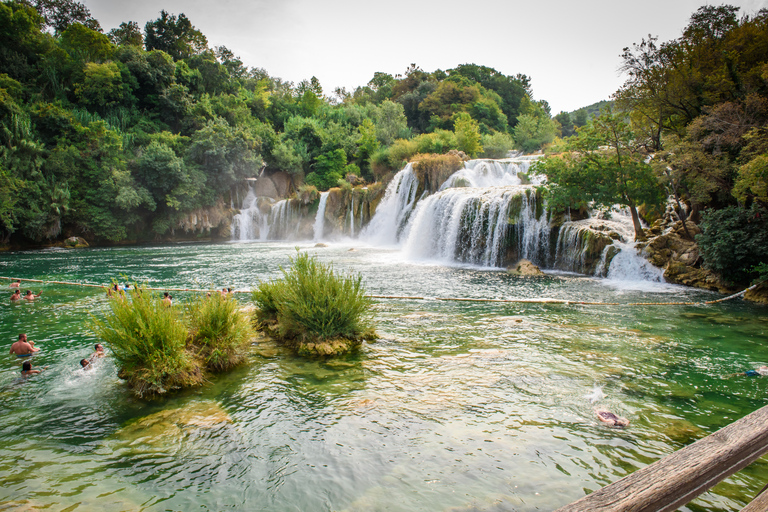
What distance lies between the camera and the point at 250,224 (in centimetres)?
3688

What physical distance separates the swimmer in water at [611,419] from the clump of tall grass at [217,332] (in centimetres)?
503

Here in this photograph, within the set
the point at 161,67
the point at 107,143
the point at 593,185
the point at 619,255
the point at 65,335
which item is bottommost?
the point at 65,335

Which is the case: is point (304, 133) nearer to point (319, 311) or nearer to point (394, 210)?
point (394, 210)

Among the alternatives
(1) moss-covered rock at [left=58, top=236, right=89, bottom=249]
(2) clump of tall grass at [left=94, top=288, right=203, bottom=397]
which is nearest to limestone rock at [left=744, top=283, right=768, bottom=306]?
(2) clump of tall grass at [left=94, top=288, right=203, bottom=397]

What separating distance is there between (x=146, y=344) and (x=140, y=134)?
3358cm

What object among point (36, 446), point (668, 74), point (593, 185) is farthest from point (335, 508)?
point (668, 74)

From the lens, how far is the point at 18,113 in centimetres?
2498

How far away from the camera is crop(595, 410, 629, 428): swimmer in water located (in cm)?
455

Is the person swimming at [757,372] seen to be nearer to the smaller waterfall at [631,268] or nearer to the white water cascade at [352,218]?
the smaller waterfall at [631,268]

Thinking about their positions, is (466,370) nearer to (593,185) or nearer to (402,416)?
(402,416)

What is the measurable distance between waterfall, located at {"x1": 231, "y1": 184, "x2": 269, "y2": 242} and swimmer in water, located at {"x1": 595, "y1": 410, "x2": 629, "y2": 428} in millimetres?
34709

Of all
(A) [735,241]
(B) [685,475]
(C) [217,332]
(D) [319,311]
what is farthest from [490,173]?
(B) [685,475]

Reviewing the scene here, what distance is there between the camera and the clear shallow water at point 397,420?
354 cm

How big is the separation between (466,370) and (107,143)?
104ft
